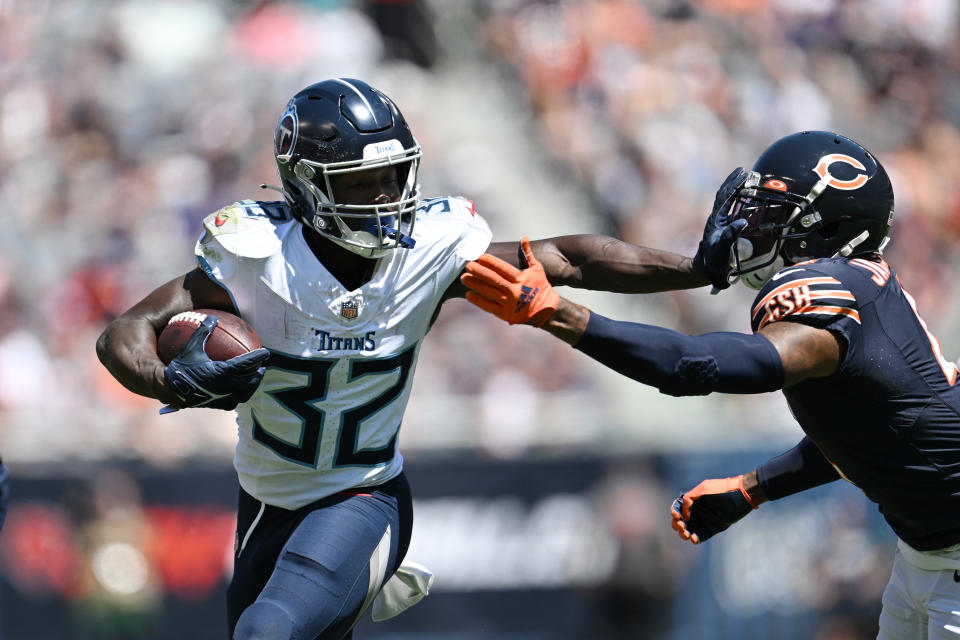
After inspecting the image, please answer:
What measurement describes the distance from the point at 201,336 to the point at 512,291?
90cm

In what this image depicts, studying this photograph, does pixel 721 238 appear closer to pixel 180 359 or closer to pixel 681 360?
pixel 681 360

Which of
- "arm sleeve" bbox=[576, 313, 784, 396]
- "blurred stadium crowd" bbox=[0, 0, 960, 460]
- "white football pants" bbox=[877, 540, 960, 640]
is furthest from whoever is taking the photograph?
"blurred stadium crowd" bbox=[0, 0, 960, 460]

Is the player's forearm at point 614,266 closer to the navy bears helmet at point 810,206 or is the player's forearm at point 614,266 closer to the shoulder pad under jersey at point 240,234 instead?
the navy bears helmet at point 810,206

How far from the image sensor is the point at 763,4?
10.0 meters

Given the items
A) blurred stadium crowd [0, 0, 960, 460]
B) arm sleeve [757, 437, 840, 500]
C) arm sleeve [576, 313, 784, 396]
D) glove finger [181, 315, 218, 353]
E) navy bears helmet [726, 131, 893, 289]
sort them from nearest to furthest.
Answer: arm sleeve [576, 313, 784, 396], glove finger [181, 315, 218, 353], navy bears helmet [726, 131, 893, 289], arm sleeve [757, 437, 840, 500], blurred stadium crowd [0, 0, 960, 460]

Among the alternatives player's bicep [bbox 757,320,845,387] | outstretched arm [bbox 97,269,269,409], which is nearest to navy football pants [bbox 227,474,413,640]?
outstretched arm [bbox 97,269,269,409]

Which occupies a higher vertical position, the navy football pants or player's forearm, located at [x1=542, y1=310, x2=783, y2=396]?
player's forearm, located at [x1=542, y1=310, x2=783, y2=396]

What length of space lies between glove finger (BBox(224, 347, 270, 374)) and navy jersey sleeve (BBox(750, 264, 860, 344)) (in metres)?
1.35

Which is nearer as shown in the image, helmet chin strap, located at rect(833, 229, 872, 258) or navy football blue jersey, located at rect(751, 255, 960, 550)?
navy football blue jersey, located at rect(751, 255, 960, 550)

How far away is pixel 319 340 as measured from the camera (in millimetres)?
3496

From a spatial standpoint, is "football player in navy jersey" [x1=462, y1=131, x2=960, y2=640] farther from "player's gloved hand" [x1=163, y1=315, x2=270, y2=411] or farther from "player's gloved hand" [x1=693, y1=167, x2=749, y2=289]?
"player's gloved hand" [x1=163, y1=315, x2=270, y2=411]

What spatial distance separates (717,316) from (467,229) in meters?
4.45

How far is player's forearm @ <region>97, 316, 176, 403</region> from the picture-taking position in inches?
127

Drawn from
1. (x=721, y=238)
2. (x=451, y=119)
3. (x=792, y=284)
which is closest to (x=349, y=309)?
(x=721, y=238)
